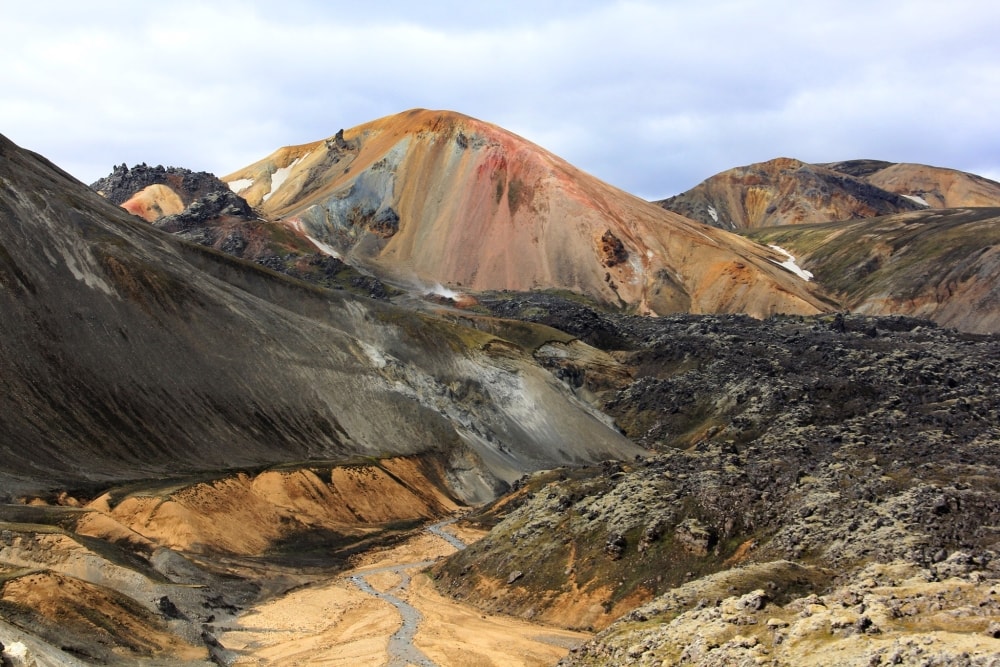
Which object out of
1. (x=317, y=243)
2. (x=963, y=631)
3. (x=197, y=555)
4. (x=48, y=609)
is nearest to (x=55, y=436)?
(x=197, y=555)

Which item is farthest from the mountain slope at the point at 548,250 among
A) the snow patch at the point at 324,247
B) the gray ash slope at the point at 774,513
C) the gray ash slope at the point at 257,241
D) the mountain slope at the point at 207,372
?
the gray ash slope at the point at 774,513

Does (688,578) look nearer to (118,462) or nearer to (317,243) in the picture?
(118,462)

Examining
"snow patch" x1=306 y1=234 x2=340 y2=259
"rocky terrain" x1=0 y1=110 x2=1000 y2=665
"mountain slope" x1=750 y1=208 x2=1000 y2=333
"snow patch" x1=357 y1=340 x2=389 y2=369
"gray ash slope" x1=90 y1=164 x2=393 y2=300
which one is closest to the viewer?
"rocky terrain" x1=0 y1=110 x2=1000 y2=665

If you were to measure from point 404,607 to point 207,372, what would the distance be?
4281cm

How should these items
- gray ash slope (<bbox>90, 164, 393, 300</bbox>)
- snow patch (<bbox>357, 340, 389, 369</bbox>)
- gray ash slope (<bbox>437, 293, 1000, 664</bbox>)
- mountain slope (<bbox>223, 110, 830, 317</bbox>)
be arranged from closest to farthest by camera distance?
gray ash slope (<bbox>437, 293, 1000, 664</bbox>) → snow patch (<bbox>357, 340, 389, 369</bbox>) → gray ash slope (<bbox>90, 164, 393, 300</bbox>) → mountain slope (<bbox>223, 110, 830, 317</bbox>)

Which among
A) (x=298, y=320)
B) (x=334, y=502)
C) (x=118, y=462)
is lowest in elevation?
(x=334, y=502)

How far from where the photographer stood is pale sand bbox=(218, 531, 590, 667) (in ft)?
127

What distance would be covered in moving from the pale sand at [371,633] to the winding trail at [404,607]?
349mm

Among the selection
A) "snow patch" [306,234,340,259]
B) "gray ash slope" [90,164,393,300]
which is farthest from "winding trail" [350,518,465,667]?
"snow patch" [306,234,340,259]

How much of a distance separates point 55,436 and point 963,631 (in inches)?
2321

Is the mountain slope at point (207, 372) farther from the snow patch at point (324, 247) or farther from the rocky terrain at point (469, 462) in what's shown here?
the snow patch at point (324, 247)

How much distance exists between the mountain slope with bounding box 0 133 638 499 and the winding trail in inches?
712

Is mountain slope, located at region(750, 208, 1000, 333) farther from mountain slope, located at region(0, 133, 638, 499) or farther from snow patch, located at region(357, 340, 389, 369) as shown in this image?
snow patch, located at region(357, 340, 389, 369)

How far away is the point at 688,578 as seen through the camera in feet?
139
